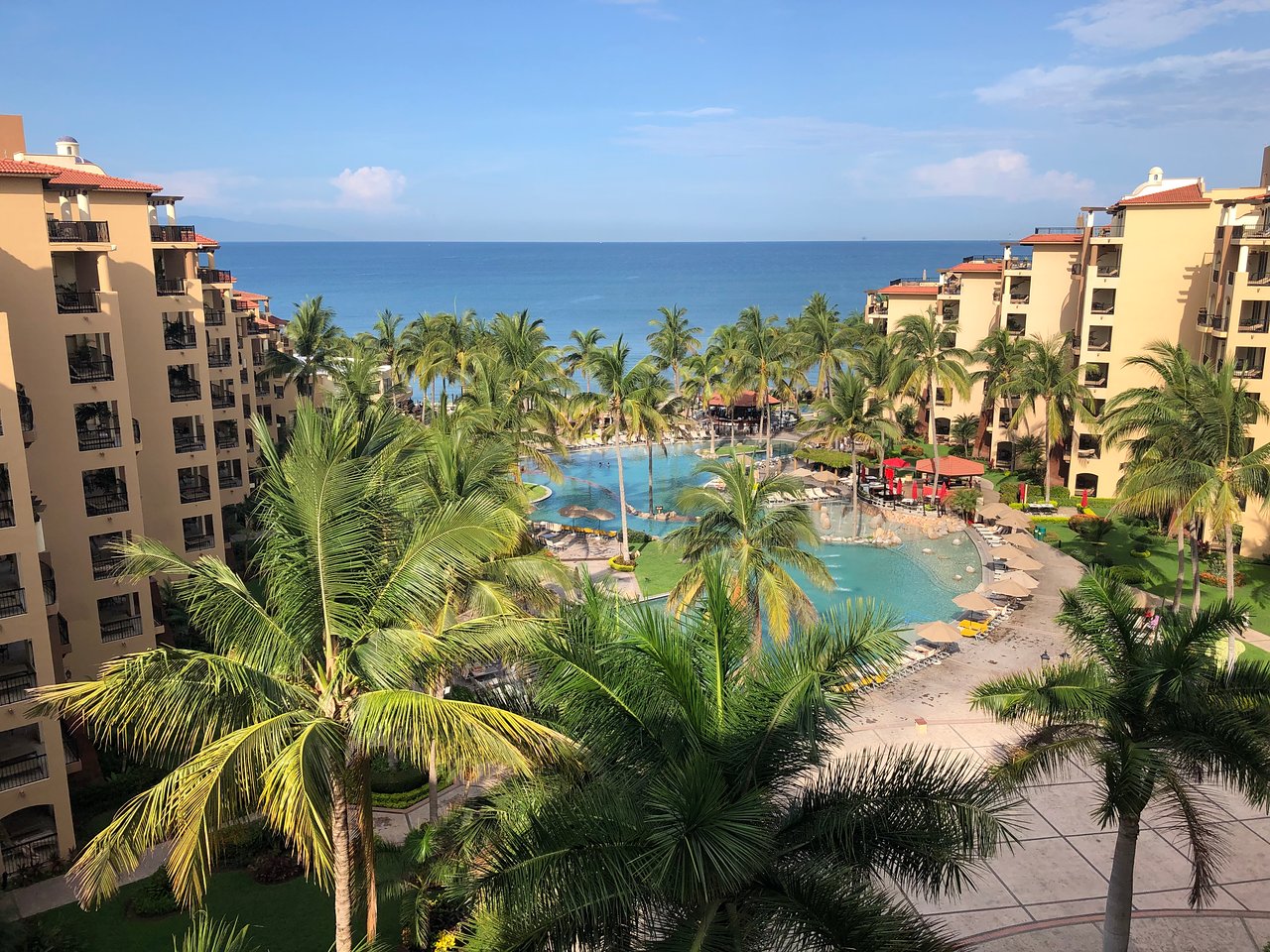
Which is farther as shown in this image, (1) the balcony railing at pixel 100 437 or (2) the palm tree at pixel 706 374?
(2) the palm tree at pixel 706 374

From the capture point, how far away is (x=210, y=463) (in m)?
34.3

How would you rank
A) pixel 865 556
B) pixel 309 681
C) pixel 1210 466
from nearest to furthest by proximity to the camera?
pixel 309 681 → pixel 1210 466 → pixel 865 556

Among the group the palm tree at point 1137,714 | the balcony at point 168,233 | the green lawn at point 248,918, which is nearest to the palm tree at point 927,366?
the balcony at point 168,233

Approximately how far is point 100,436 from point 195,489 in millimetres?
6925

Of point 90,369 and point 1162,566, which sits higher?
point 90,369

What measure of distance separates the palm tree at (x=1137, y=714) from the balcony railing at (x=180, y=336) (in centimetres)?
2977

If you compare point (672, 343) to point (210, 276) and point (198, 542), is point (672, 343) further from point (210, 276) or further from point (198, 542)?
point (198, 542)

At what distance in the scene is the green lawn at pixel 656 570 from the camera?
3944 cm

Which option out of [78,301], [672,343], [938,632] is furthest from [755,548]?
[672,343]

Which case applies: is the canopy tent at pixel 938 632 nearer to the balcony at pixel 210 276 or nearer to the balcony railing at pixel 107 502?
the balcony railing at pixel 107 502

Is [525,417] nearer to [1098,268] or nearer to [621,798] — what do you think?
[621,798]

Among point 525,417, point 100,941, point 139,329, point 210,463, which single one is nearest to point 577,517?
point 525,417

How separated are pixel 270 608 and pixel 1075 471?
46.3 meters

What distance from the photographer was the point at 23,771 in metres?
21.3
